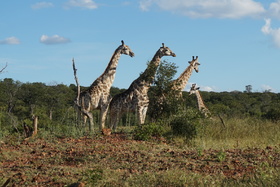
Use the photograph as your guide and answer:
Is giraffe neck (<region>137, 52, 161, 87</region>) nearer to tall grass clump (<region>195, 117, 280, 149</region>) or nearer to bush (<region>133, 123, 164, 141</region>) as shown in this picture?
tall grass clump (<region>195, 117, 280, 149</region>)

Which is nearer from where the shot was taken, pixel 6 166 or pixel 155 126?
pixel 6 166

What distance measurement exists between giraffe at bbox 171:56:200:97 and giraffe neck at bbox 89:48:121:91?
1946 millimetres

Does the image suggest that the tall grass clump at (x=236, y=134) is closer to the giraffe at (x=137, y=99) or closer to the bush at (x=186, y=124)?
the bush at (x=186, y=124)

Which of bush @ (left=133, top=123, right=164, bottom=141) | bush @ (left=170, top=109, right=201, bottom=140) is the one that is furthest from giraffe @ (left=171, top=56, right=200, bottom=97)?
bush @ (left=133, top=123, right=164, bottom=141)

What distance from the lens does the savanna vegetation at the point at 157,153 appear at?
738cm

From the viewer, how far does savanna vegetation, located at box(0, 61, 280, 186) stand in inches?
291

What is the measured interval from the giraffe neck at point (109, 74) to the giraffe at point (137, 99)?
0.56 metres

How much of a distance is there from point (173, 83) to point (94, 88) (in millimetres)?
2381

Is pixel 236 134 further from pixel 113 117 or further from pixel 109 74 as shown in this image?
pixel 109 74

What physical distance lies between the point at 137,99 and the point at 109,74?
132cm

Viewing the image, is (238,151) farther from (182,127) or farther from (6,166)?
(6,166)

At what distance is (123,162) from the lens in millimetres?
8641

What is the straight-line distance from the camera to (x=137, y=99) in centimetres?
1473

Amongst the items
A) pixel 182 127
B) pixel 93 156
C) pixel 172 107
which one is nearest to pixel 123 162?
pixel 93 156
